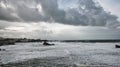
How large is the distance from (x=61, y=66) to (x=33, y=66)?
18.0ft

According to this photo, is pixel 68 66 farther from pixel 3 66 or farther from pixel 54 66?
pixel 3 66

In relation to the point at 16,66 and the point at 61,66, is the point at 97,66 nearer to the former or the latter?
the point at 61,66

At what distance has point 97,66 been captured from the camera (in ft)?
118

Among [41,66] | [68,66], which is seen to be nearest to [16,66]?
[41,66]

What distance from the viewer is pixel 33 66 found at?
1425 inches

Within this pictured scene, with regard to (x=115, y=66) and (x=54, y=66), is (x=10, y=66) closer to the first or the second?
(x=54, y=66)

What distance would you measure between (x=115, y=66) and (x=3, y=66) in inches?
863

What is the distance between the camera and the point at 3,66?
35.3m

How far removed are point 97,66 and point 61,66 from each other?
277 inches

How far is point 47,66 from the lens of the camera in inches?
1422

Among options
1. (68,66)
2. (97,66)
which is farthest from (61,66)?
(97,66)

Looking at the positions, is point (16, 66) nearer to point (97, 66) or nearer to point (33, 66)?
point (33, 66)

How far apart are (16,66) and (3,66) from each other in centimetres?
242

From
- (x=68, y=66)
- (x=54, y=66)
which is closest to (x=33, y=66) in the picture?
(x=54, y=66)
